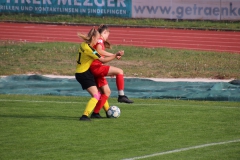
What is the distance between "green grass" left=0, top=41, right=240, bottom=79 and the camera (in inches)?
851

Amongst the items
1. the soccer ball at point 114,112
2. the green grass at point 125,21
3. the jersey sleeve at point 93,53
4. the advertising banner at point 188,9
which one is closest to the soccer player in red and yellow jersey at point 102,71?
the soccer ball at point 114,112

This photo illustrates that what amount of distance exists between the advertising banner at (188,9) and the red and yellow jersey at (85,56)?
2613 centimetres

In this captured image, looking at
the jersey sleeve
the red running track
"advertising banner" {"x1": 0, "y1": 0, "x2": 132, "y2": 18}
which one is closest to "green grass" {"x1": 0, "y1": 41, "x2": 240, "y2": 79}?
the red running track

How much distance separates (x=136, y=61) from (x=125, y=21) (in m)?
15.8

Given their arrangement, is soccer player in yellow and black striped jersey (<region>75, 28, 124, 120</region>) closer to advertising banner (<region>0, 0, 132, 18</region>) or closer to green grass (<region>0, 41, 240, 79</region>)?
green grass (<region>0, 41, 240, 79</region>)

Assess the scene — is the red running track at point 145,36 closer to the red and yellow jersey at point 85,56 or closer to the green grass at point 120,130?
the green grass at point 120,130

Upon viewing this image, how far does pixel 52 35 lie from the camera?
34219 mm

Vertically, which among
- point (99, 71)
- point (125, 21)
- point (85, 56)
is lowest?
point (125, 21)

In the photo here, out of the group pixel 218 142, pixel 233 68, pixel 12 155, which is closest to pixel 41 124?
pixel 12 155

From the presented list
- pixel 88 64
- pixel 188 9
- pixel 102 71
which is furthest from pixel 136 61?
pixel 188 9

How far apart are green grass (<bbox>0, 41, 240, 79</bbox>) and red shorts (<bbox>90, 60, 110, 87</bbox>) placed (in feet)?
25.2

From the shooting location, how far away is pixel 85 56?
13.1 m

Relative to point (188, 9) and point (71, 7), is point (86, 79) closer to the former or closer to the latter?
point (188, 9)

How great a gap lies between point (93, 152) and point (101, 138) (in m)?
1.03
